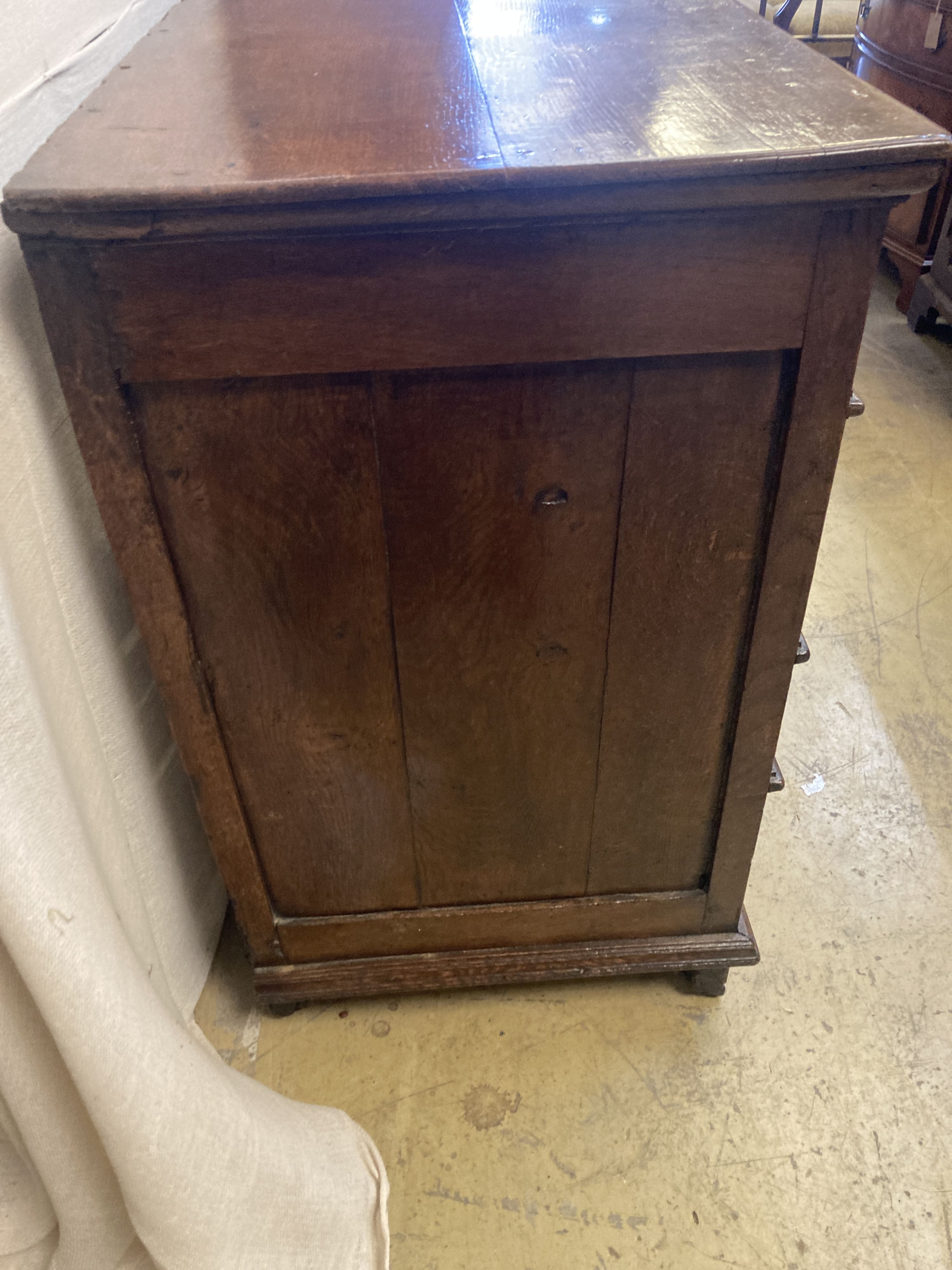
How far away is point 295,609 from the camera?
77 cm

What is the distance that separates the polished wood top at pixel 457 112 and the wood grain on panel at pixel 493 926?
0.73m

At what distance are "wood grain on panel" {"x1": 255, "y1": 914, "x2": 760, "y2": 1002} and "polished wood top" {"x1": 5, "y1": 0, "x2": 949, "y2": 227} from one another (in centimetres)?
79

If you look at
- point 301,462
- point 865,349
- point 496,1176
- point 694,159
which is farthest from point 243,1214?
point 865,349

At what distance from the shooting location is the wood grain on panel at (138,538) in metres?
0.61

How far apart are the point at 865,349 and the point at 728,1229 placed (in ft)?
7.17

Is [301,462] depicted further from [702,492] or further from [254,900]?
[254,900]

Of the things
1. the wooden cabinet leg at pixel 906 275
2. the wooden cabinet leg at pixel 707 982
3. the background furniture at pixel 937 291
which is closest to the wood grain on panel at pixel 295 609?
the wooden cabinet leg at pixel 707 982

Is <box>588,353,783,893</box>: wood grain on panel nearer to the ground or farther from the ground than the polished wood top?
nearer to the ground

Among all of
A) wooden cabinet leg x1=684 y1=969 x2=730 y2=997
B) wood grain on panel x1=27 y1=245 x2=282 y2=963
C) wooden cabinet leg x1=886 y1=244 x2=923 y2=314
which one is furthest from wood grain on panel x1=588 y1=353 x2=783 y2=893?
wooden cabinet leg x1=886 y1=244 x2=923 y2=314

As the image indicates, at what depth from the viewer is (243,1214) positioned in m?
0.82

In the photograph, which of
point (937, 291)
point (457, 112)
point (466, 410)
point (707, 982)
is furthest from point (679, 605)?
point (937, 291)

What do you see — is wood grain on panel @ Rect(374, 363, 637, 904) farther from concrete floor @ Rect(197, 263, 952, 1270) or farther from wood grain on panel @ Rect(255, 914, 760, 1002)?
concrete floor @ Rect(197, 263, 952, 1270)

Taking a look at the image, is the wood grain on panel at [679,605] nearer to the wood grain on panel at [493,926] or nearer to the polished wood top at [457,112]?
the wood grain on panel at [493,926]

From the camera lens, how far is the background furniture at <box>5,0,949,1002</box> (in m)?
0.59
